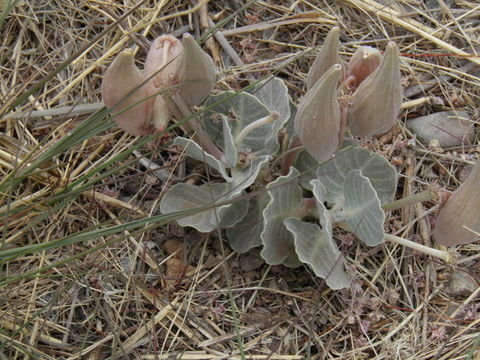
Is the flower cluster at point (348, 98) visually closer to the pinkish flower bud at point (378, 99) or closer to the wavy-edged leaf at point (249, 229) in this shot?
the pinkish flower bud at point (378, 99)

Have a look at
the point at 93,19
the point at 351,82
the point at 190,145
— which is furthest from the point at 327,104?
the point at 93,19

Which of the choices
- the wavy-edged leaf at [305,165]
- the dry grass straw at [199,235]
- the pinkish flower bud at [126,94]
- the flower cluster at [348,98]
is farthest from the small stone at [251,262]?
the pinkish flower bud at [126,94]

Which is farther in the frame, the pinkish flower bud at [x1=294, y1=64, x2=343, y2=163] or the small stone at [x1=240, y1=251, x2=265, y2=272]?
the small stone at [x1=240, y1=251, x2=265, y2=272]

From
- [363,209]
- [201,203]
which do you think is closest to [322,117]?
[363,209]

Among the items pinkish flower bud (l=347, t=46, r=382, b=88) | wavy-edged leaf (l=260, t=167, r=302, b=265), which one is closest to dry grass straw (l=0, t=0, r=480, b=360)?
wavy-edged leaf (l=260, t=167, r=302, b=265)

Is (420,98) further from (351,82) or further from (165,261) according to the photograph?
(165,261)

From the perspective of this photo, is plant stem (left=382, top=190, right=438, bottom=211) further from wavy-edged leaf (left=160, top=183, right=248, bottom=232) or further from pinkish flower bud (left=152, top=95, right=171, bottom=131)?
pinkish flower bud (left=152, top=95, right=171, bottom=131)

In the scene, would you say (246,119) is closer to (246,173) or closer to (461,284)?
(246,173)
